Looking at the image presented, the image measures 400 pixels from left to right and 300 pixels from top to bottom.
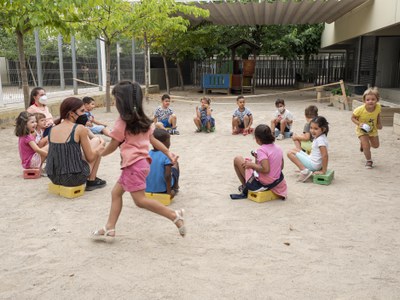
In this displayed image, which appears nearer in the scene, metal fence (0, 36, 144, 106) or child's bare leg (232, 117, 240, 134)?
child's bare leg (232, 117, 240, 134)

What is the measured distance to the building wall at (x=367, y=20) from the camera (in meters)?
12.1

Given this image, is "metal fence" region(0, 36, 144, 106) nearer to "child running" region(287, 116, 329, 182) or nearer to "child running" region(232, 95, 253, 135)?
"child running" region(232, 95, 253, 135)

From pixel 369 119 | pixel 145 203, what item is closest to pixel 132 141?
pixel 145 203

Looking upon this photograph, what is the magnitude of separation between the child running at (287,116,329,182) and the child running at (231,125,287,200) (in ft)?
3.13

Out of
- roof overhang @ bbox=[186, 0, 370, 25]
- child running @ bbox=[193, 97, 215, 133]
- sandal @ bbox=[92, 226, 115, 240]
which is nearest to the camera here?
sandal @ bbox=[92, 226, 115, 240]

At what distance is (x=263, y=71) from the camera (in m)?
30.0

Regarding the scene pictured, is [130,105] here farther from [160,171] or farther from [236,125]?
[236,125]

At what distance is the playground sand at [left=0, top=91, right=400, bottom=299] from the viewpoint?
296 centimetres

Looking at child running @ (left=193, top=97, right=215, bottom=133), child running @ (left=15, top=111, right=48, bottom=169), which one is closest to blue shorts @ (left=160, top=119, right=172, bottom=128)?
child running @ (left=193, top=97, right=215, bottom=133)

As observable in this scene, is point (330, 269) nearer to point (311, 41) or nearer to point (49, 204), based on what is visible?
point (49, 204)

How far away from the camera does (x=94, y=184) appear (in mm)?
5406

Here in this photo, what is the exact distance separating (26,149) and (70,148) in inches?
56.1

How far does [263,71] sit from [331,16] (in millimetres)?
12042

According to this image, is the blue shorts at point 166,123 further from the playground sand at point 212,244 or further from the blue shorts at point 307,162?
the blue shorts at point 307,162
